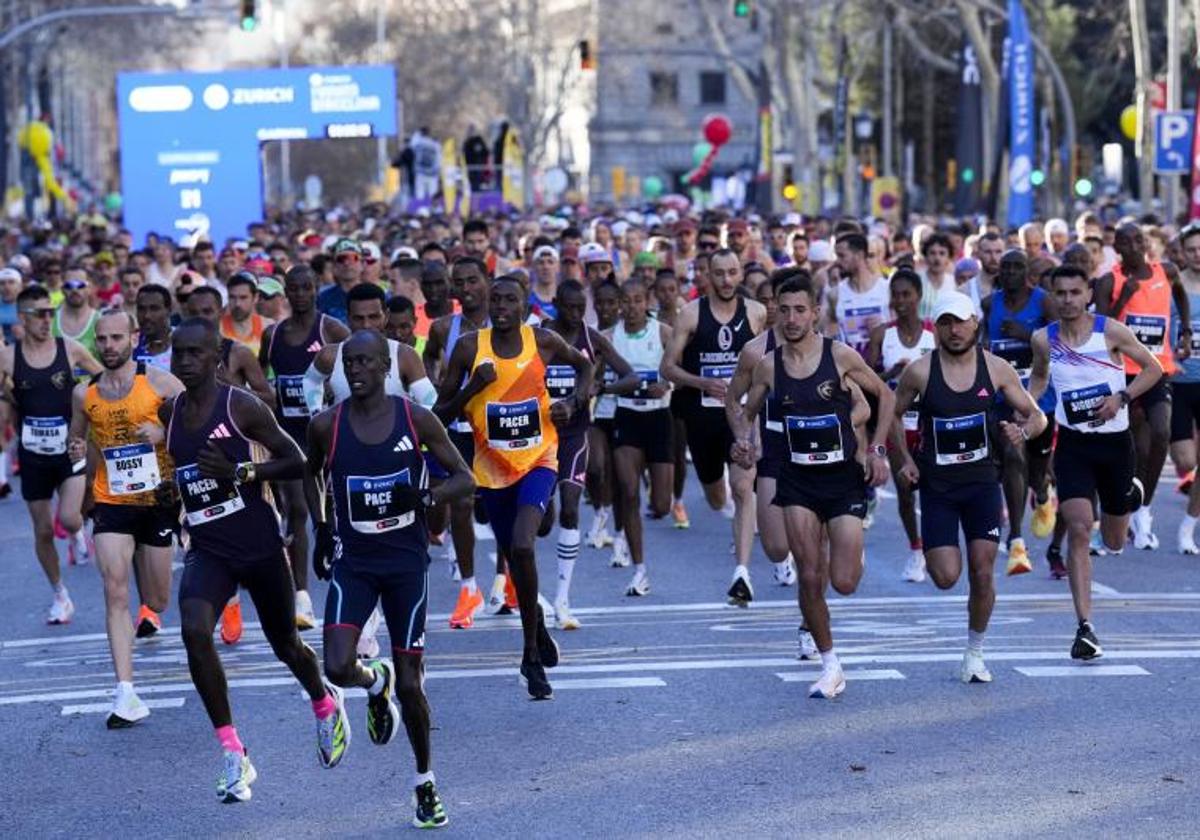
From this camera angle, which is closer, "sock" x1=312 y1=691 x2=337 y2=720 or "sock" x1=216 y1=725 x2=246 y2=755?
"sock" x1=216 y1=725 x2=246 y2=755

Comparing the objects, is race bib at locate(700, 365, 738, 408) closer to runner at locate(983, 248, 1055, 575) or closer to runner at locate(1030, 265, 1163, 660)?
runner at locate(983, 248, 1055, 575)

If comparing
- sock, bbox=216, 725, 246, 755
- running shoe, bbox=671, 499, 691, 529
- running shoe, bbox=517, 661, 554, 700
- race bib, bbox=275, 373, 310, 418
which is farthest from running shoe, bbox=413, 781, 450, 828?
running shoe, bbox=671, 499, 691, 529

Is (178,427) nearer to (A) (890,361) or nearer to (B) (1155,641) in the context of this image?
(B) (1155,641)

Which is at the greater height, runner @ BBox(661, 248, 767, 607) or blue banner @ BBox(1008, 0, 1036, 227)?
blue banner @ BBox(1008, 0, 1036, 227)

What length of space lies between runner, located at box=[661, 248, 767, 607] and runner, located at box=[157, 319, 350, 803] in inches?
188

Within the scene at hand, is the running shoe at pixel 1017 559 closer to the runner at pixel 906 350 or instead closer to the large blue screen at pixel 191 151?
the runner at pixel 906 350

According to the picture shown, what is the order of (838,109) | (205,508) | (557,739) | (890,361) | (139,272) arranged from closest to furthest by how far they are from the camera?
1. (205,508)
2. (557,739)
3. (890,361)
4. (139,272)
5. (838,109)

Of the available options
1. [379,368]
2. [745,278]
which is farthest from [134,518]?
[745,278]

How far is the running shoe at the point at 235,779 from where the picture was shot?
878 cm

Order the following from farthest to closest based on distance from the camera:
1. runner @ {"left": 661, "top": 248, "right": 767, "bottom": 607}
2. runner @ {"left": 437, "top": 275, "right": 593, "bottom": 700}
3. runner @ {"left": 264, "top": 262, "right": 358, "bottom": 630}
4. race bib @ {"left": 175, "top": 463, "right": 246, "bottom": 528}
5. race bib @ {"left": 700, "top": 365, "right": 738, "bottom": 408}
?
1. race bib @ {"left": 700, "top": 365, "right": 738, "bottom": 408}
2. runner @ {"left": 661, "top": 248, "right": 767, "bottom": 607}
3. runner @ {"left": 264, "top": 262, "right": 358, "bottom": 630}
4. runner @ {"left": 437, "top": 275, "right": 593, "bottom": 700}
5. race bib @ {"left": 175, "top": 463, "right": 246, "bottom": 528}

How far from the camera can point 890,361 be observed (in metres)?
14.9

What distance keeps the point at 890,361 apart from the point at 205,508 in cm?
640

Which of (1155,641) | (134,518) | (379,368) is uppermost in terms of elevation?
(379,368)

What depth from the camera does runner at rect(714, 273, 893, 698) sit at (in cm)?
1076
